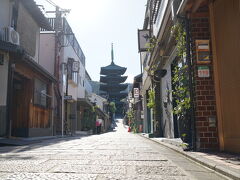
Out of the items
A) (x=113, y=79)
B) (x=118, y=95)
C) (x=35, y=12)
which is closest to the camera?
(x=35, y=12)

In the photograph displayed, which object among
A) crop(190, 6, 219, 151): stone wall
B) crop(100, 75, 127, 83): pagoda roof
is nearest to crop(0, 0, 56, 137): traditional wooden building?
crop(190, 6, 219, 151): stone wall

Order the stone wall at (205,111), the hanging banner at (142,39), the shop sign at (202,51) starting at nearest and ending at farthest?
the stone wall at (205,111), the shop sign at (202,51), the hanging banner at (142,39)

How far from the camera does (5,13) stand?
10883mm

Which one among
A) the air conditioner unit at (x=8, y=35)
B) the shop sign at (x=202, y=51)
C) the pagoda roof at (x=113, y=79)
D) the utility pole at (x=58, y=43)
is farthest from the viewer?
the pagoda roof at (x=113, y=79)

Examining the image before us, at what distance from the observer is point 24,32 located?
1275 centimetres

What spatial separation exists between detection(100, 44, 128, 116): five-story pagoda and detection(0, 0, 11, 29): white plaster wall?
6081 cm

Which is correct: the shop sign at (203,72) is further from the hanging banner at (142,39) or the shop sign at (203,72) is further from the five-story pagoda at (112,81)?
the five-story pagoda at (112,81)

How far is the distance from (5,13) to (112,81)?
208ft

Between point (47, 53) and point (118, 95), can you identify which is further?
point (118, 95)

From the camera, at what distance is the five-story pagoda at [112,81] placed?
7244cm

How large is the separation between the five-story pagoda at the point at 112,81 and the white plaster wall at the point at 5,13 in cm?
6081

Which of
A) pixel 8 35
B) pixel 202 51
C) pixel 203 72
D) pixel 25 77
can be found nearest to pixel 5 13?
pixel 8 35

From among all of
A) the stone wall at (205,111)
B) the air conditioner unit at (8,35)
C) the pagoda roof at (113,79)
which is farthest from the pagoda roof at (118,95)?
the stone wall at (205,111)

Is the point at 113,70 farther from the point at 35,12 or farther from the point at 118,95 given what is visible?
the point at 35,12
